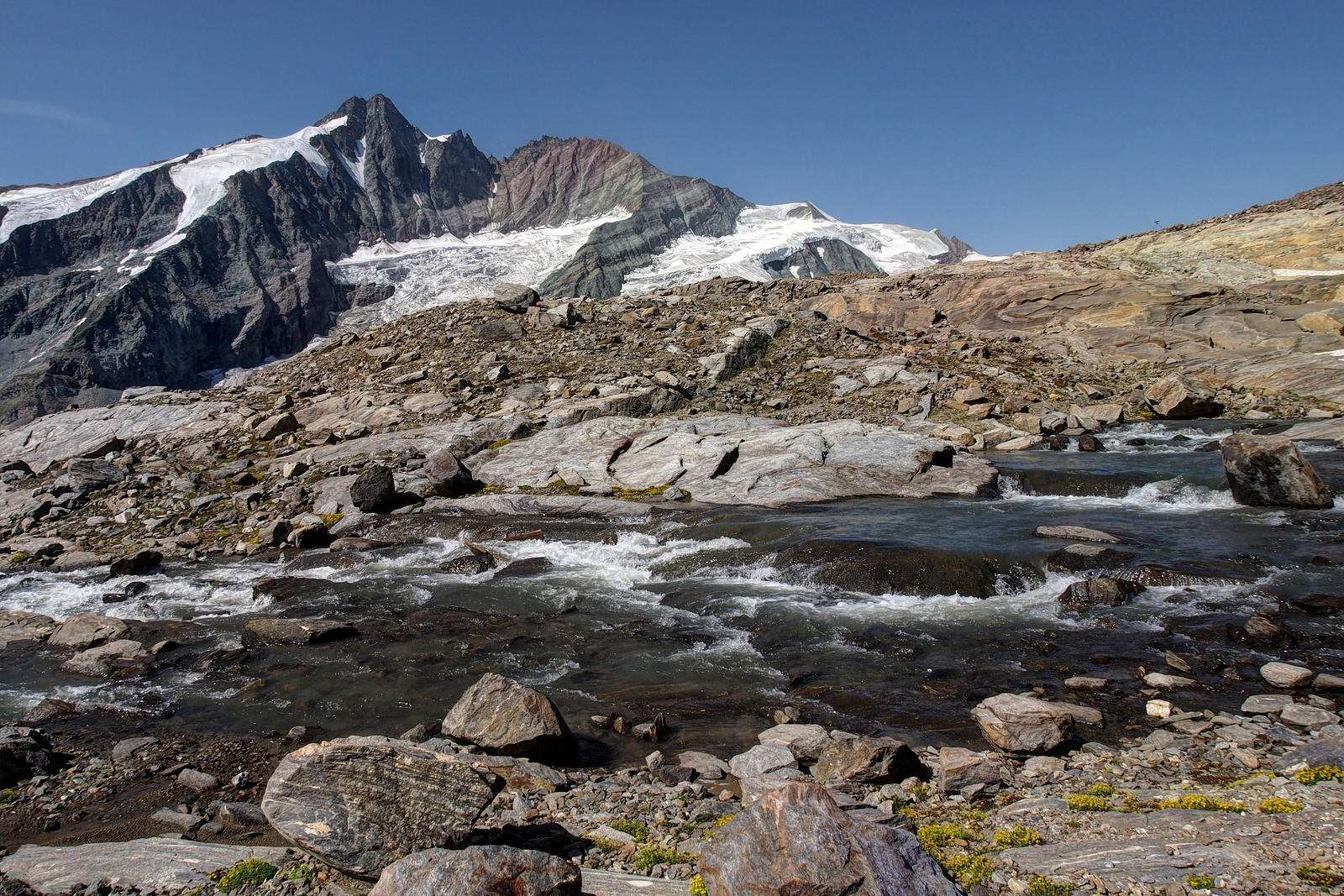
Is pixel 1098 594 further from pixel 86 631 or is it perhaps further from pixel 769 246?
pixel 769 246

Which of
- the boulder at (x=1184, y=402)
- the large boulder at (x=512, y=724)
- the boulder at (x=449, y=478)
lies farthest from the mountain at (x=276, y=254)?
the large boulder at (x=512, y=724)

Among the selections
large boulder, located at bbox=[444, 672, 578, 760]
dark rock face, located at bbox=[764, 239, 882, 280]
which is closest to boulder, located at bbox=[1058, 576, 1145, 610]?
large boulder, located at bbox=[444, 672, 578, 760]

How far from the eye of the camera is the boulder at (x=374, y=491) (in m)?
20.1

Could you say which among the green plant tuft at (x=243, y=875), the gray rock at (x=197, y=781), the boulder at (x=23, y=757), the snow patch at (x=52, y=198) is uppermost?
the snow patch at (x=52, y=198)

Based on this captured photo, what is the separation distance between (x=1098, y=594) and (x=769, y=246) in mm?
140788

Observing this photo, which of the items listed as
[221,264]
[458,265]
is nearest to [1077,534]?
[458,265]

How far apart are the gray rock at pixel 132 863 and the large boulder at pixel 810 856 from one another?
383 centimetres

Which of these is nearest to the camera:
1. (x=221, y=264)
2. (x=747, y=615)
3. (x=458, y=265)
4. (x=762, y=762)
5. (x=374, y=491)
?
(x=762, y=762)

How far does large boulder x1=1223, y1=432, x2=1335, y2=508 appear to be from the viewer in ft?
53.7

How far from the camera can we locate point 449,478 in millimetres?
20953

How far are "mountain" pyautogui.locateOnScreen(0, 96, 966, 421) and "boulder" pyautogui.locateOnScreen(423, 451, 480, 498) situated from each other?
99.2 metres

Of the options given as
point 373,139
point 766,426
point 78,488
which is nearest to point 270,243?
point 373,139

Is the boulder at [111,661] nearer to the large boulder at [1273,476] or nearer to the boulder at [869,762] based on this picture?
the boulder at [869,762]

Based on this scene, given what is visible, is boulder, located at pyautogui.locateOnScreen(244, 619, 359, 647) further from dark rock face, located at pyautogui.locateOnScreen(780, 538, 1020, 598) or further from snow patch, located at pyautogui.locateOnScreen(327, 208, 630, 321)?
snow patch, located at pyautogui.locateOnScreen(327, 208, 630, 321)
